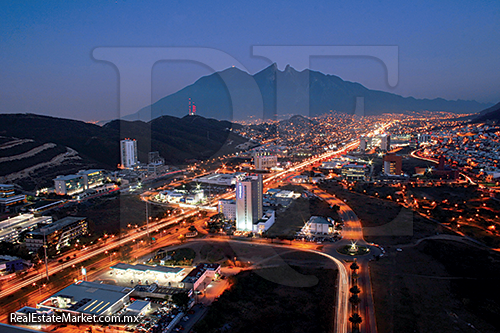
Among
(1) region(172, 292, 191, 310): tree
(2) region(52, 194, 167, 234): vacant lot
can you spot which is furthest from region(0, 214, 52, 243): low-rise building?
(1) region(172, 292, 191, 310): tree

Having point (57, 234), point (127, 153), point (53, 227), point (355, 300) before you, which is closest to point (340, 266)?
point (355, 300)

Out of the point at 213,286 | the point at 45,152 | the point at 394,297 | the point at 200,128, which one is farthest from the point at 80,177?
the point at 200,128

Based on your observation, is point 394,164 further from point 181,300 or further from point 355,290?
point 181,300

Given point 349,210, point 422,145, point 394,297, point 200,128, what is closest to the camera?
point 394,297

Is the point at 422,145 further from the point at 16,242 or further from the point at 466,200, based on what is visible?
the point at 16,242

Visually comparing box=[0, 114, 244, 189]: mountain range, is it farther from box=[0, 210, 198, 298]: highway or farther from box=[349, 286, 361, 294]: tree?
box=[349, 286, 361, 294]: tree

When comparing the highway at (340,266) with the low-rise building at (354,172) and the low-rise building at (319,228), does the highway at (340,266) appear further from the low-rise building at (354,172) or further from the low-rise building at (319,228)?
the low-rise building at (354,172)

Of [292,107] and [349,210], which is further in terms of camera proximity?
[292,107]

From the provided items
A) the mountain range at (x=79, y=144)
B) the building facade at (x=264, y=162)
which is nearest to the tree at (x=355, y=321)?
the mountain range at (x=79, y=144)

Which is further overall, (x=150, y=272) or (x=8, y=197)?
(x=8, y=197)
